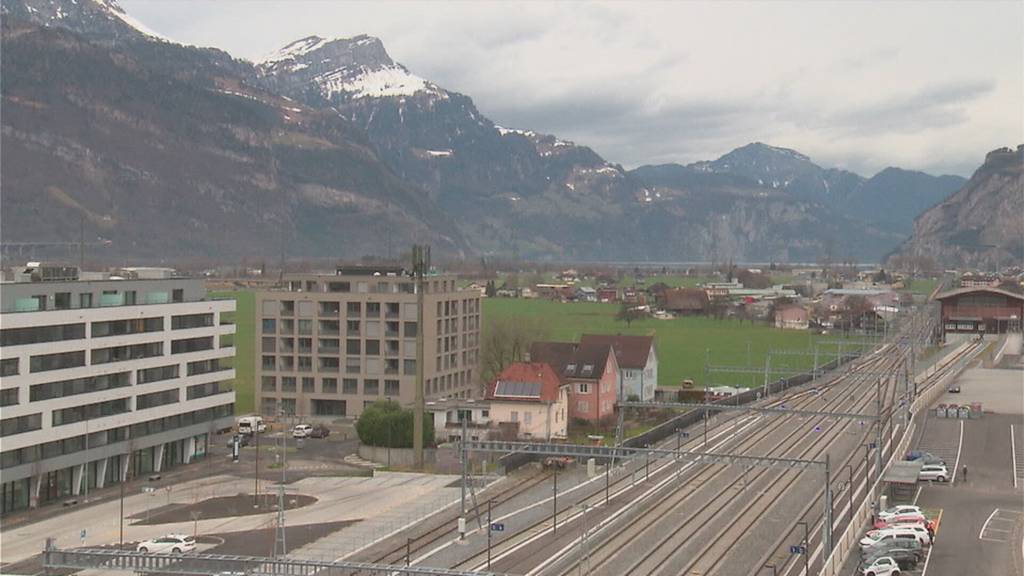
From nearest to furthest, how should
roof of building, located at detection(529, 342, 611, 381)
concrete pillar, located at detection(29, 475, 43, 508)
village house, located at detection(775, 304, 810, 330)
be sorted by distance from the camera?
concrete pillar, located at detection(29, 475, 43, 508)
roof of building, located at detection(529, 342, 611, 381)
village house, located at detection(775, 304, 810, 330)

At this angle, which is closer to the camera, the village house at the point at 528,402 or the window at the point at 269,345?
the village house at the point at 528,402

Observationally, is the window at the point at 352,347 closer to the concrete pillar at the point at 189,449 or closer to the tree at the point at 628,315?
the concrete pillar at the point at 189,449

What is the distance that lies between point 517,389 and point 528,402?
109cm

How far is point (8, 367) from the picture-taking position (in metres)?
48.3

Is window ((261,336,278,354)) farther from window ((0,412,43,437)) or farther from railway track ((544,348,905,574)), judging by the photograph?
railway track ((544,348,905,574))

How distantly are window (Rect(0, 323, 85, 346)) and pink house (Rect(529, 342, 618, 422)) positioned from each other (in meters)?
28.7

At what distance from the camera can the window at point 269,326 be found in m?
77.7

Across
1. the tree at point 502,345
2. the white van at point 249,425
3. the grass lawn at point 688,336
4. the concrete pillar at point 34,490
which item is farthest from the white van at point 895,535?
the grass lawn at point 688,336

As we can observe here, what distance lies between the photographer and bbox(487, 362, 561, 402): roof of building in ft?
210

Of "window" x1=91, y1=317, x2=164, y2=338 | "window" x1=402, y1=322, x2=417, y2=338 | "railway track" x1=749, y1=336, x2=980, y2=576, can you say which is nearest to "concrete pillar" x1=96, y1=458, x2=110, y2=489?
"window" x1=91, y1=317, x2=164, y2=338

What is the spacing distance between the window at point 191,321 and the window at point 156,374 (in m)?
2.10

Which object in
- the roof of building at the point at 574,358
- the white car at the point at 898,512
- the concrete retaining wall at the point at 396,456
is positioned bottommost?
the concrete retaining wall at the point at 396,456

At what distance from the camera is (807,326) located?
15450cm

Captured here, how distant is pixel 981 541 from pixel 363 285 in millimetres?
46410
